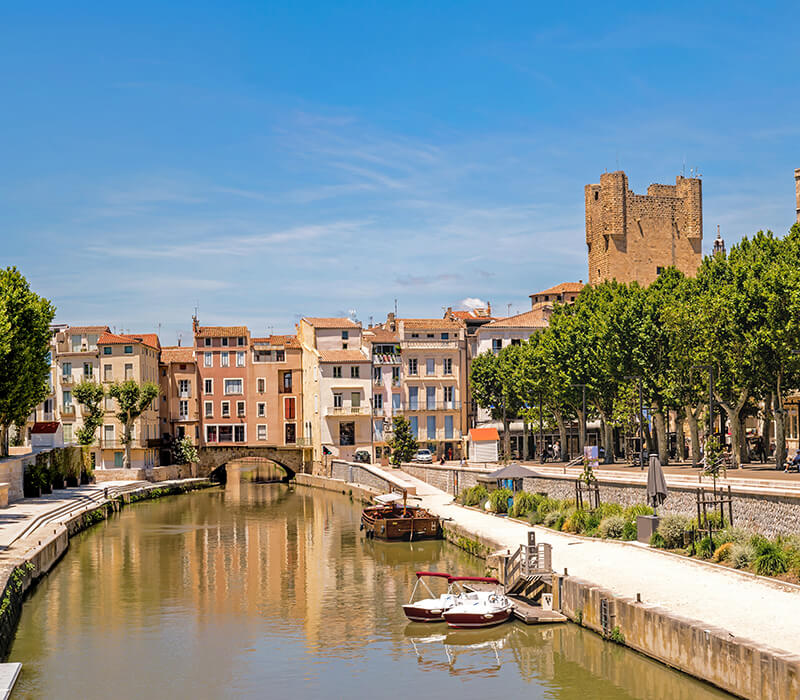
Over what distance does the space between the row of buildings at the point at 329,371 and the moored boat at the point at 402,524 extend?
38.5 metres

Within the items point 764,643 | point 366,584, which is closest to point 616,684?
point 764,643

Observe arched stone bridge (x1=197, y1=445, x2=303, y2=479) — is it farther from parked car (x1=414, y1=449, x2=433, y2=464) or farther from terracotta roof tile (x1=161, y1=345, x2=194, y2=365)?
parked car (x1=414, y1=449, x2=433, y2=464)

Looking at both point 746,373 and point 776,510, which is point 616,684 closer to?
point 776,510

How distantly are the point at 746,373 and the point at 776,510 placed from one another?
23.6 metres

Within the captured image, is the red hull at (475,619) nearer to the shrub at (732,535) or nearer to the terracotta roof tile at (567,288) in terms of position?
the shrub at (732,535)

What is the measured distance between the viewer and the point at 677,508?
3681cm

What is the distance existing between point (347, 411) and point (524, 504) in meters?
44.8

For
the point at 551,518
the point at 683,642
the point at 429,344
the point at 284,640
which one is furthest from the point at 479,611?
the point at 429,344

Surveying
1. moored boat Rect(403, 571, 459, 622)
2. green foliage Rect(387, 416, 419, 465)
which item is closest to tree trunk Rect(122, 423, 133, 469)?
green foliage Rect(387, 416, 419, 465)

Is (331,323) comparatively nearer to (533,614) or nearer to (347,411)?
(347,411)

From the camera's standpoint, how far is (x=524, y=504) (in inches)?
1935

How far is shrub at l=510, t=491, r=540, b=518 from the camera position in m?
48.8

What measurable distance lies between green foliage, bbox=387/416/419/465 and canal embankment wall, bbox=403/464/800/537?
28.2 metres

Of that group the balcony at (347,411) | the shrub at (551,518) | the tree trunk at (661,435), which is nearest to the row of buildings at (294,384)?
the balcony at (347,411)
